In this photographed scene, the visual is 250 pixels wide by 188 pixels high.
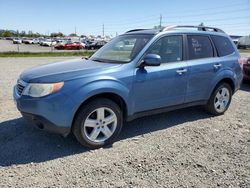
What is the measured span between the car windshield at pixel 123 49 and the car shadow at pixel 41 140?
130cm

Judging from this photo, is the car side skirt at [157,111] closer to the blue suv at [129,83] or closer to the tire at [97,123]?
the blue suv at [129,83]

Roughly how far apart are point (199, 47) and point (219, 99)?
4.15 feet

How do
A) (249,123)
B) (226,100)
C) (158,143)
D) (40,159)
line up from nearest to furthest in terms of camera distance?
1. (40,159)
2. (158,143)
3. (249,123)
4. (226,100)

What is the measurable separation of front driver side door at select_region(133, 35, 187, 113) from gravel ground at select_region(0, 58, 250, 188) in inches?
22.3

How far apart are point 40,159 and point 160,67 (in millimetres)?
2335

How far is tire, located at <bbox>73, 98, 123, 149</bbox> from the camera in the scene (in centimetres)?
354

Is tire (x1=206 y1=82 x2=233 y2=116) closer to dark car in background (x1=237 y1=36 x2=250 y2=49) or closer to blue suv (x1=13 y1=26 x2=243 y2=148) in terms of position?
blue suv (x1=13 y1=26 x2=243 y2=148)

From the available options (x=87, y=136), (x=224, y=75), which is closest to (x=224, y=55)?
(x=224, y=75)

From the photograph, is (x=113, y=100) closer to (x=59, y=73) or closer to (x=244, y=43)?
(x=59, y=73)

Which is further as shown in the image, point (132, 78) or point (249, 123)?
point (249, 123)

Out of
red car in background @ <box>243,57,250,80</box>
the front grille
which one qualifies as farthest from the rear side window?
the front grille

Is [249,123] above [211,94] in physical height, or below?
below

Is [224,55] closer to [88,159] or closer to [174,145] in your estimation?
[174,145]

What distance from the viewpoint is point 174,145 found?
12.8ft
